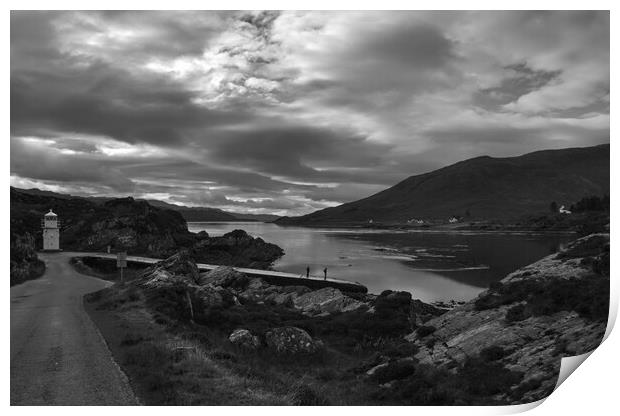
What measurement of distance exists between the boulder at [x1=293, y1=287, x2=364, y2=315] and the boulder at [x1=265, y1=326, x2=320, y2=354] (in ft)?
33.1

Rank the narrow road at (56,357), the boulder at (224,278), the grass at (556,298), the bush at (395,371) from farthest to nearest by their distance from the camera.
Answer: the boulder at (224,278) → the bush at (395,371) → the grass at (556,298) → the narrow road at (56,357)

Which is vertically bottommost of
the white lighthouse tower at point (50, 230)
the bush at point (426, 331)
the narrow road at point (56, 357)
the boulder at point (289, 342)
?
the boulder at point (289, 342)

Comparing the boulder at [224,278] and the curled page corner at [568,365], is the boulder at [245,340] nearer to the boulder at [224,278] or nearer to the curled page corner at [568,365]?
the curled page corner at [568,365]

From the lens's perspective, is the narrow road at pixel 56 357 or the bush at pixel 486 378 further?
the bush at pixel 486 378

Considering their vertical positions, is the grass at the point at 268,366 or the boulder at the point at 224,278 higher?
the grass at the point at 268,366

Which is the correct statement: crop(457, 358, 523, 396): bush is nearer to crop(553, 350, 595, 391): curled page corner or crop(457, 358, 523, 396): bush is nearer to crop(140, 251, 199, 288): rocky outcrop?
crop(553, 350, 595, 391): curled page corner

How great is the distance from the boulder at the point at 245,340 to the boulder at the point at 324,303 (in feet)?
35.9

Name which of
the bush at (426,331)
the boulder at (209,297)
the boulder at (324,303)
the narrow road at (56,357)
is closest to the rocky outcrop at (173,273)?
the boulder at (209,297)

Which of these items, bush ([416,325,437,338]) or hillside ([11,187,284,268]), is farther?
bush ([416,325,437,338])

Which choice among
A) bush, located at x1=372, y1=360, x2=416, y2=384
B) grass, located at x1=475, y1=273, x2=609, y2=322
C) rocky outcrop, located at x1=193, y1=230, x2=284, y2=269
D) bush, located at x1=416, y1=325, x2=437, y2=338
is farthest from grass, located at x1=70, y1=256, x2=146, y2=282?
grass, located at x1=475, y1=273, x2=609, y2=322

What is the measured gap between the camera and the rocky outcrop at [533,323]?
10.8 metres

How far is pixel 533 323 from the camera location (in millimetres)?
12422

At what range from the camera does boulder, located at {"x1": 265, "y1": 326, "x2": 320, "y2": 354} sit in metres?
15.5

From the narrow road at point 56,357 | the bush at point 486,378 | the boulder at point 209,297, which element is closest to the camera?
the narrow road at point 56,357
